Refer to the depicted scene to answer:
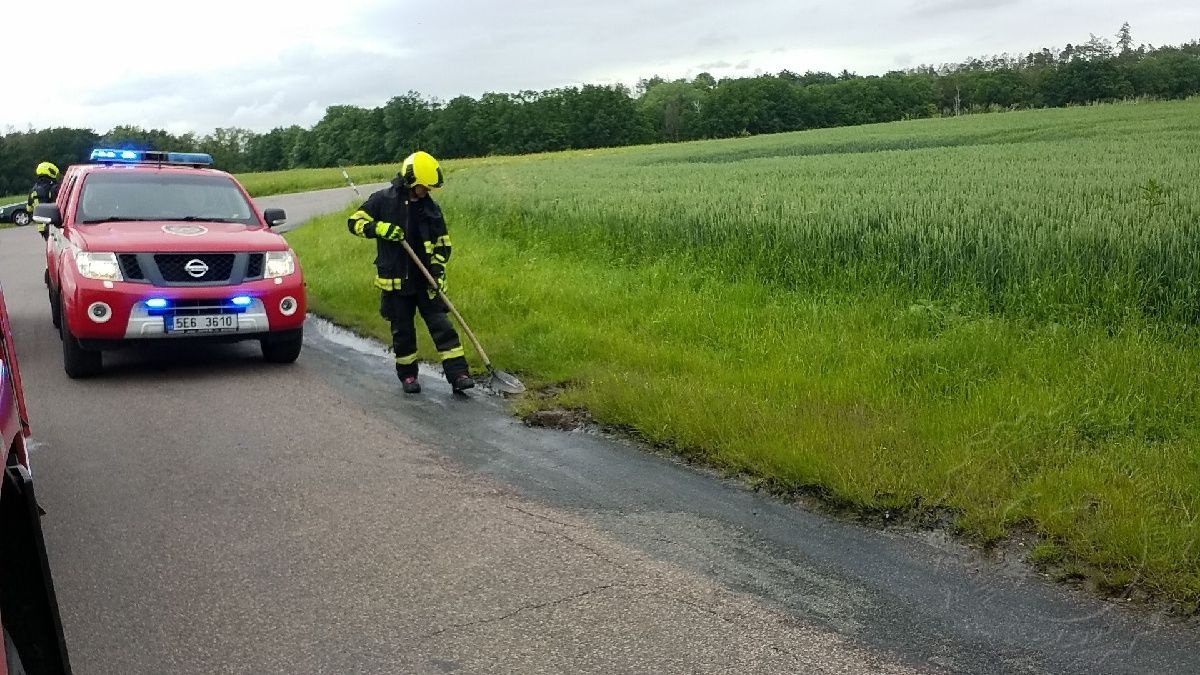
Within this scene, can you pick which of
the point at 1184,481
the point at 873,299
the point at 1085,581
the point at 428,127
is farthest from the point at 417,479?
the point at 428,127

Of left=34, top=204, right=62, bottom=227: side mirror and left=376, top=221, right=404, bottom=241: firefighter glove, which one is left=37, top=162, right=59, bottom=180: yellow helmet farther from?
left=376, top=221, right=404, bottom=241: firefighter glove

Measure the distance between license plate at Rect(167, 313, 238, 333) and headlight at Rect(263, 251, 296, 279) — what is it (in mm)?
509

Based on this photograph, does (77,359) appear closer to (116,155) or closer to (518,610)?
(116,155)

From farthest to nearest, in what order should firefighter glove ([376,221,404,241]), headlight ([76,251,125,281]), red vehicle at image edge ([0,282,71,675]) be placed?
headlight ([76,251,125,281])
firefighter glove ([376,221,404,241])
red vehicle at image edge ([0,282,71,675])

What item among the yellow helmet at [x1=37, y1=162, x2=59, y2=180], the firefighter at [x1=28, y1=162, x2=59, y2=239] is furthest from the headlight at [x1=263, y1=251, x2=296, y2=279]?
the yellow helmet at [x1=37, y1=162, x2=59, y2=180]

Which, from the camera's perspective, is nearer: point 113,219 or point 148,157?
point 113,219

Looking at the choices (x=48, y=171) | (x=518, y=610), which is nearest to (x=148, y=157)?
(x=48, y=171)

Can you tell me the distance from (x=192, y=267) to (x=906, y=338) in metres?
5.88

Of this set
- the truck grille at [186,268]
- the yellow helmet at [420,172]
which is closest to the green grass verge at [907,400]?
the yellow helmet at [420,172]

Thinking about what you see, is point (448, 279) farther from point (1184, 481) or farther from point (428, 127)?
point (428, 127)

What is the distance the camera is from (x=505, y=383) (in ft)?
27.4

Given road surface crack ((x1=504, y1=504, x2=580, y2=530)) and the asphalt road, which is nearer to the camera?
the asphalt road

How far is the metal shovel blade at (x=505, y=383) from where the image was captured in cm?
822

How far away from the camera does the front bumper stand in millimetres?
8539
